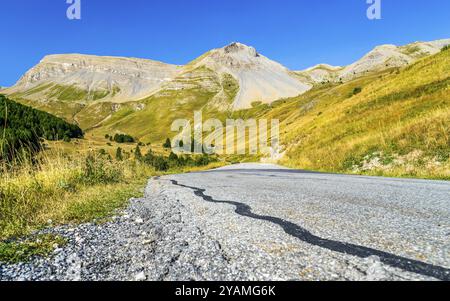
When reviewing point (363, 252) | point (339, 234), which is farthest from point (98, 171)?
point (363, 252)

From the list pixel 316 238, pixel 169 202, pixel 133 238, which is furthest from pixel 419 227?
pixel 169 202

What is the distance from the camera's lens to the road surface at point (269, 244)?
13.5ft

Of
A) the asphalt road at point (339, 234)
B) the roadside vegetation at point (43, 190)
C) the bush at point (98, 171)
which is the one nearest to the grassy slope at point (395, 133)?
the bush at point (98, 171)

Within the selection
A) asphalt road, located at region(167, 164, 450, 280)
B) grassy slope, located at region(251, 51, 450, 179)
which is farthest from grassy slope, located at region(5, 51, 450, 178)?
asphalt road, located at region(167, 164, 450, 280)

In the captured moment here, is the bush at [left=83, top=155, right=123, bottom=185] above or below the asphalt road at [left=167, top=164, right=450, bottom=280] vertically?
above

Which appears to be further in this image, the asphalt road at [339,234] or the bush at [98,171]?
the bush at [98,171]

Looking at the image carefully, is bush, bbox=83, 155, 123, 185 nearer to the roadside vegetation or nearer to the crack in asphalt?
the roadside vegetation

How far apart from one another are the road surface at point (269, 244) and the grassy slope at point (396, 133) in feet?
37.5

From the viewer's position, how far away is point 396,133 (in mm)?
24047

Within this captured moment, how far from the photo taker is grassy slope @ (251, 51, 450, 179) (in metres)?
19.5

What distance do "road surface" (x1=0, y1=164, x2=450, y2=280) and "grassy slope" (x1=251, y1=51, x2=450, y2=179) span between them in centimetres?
1143

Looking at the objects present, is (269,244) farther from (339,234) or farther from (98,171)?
(98,171)

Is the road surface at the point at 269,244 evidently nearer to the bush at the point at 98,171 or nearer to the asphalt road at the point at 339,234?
the asphalt road at the point at 339,234

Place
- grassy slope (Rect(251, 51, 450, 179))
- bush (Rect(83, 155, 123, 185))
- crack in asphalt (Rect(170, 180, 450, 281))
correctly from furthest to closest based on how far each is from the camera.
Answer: grassy slope (Rect(251, 51, 450, 179)) → bush (Rect(83, 155, 123, 185)) → crack in asphalt (Rect(170, 180, 450, 281))
